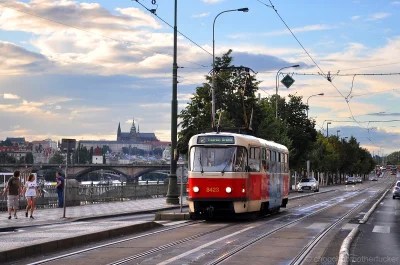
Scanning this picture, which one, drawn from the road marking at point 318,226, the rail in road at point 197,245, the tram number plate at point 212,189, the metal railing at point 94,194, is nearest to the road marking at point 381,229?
the rail in road at point 197,245

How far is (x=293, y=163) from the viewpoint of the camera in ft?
240

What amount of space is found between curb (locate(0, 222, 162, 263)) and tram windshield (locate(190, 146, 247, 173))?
14.7 ft

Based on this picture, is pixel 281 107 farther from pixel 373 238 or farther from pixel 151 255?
pixel 151 255

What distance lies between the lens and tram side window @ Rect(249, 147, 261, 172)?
23.8m

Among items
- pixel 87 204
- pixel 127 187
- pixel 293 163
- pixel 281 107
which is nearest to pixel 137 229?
pixel 87 204

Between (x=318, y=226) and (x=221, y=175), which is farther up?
(x=221, y=175)

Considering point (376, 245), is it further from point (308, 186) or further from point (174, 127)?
point (308, 186)

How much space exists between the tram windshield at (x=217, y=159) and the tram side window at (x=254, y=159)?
791 mm

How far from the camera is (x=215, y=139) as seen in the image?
22906 mm

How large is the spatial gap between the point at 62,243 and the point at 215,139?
9.70 m

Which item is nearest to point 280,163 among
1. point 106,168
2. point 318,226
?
point 318,226

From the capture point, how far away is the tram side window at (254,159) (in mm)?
23812

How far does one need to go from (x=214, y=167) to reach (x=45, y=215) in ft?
23.7

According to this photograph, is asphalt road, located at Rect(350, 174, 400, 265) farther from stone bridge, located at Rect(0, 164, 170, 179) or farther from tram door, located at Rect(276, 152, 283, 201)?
stone bridge, located at Rect(0, 164, 170, 179)
